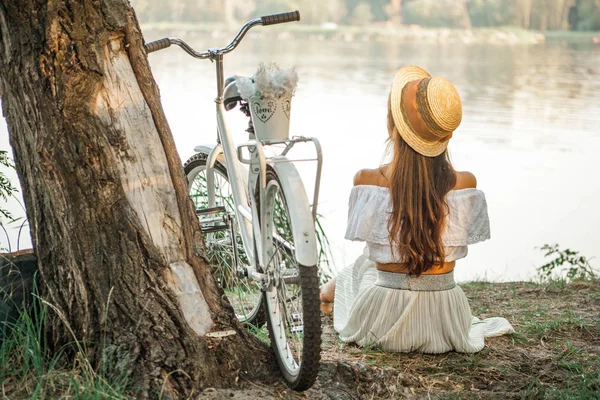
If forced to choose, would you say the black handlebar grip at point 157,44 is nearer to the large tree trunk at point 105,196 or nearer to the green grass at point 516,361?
the large tree trunk at point 105,196

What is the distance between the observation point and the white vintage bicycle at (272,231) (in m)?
1.92

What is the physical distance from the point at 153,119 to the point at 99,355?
2.09ft

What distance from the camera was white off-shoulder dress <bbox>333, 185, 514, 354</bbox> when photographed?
8.51 feet

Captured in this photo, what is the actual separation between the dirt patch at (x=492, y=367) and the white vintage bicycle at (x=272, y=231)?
0.47 ft

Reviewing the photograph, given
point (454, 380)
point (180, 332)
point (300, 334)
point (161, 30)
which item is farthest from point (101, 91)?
point (161, 30)

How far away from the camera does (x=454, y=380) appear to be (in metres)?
2.38

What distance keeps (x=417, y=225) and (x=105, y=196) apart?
→ 1.03 metres

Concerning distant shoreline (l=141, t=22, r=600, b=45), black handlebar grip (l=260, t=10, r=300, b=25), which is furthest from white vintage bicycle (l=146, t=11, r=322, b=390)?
distant shoreline (l=141, t=22, r=600, b=45)

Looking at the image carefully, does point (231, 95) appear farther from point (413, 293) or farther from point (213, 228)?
point (413, 293)

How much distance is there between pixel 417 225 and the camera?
8.30 ft

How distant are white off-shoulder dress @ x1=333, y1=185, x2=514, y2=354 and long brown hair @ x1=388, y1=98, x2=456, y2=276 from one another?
0.04 meters

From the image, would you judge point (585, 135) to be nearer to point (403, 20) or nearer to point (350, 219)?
point (403, 20)

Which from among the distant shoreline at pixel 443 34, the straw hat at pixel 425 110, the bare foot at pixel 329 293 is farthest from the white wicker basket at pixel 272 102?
the distant shoreline at pixel 443 34

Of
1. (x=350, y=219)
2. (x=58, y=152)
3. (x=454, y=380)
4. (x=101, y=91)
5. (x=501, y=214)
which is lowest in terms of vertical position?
(x=501, y=214)
